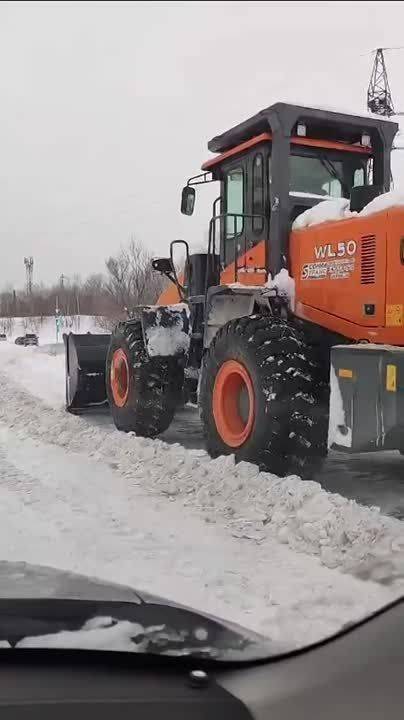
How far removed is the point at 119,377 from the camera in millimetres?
8844

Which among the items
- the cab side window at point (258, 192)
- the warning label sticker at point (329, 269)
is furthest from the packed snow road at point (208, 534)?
the cab side window at point (258, 192)

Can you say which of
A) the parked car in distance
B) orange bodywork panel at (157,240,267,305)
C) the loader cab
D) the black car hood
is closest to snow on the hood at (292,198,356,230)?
the loader cab

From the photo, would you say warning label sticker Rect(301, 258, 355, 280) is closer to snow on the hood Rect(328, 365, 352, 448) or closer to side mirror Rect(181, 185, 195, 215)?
snow on the hood Rect(328, 365, 352, 448)

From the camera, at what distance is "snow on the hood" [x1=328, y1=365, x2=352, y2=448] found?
498 cm

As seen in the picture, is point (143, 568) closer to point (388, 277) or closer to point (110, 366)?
point (388, 277)

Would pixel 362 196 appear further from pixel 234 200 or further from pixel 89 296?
pixel 89 296

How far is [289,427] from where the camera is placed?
534cm

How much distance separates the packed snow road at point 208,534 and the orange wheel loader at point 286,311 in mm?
518

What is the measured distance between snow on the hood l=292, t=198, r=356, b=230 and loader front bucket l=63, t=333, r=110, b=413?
16.2 ft

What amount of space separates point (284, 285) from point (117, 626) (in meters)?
4.68

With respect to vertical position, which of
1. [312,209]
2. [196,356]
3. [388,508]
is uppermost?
[312,209]

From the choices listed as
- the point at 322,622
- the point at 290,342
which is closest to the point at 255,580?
the point at 322,622

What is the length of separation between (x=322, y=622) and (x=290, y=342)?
315cm

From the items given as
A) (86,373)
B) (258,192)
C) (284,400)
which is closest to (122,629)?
(284,400)
